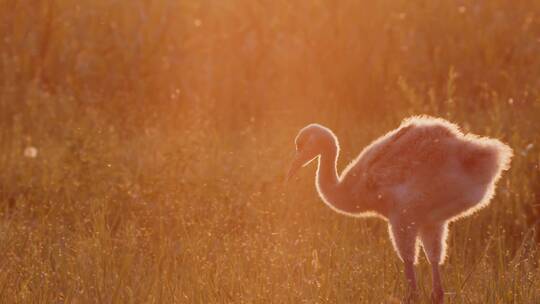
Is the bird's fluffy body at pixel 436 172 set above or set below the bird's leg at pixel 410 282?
above

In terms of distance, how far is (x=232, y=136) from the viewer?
11.7m

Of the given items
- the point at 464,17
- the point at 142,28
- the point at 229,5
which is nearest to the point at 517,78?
the point at 464,17

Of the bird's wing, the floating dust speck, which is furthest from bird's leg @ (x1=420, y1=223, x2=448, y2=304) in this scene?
the floating dust speck

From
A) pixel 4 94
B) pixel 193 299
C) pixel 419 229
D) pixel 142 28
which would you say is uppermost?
pixel 142 28

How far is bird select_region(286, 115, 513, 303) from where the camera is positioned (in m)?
6.25

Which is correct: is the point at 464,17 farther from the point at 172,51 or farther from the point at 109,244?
the point at 109,244

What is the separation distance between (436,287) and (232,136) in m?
5.80

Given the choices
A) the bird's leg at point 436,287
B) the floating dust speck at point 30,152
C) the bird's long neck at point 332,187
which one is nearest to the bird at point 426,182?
the bird's leg at point 436,287

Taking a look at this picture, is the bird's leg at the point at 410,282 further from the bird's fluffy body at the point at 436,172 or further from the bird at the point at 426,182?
the bird's fluffy body at the point at 436,172

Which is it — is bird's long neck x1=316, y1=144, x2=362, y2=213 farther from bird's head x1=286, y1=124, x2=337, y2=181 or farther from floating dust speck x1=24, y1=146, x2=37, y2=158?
floating dust speck x1=24, y1=146, x2=37, y2=158

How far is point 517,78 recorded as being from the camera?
1321 cm

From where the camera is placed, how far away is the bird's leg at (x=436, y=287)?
20.2 feet

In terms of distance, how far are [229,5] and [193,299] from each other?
29.7ft

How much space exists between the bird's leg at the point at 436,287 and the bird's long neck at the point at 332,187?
77cm
